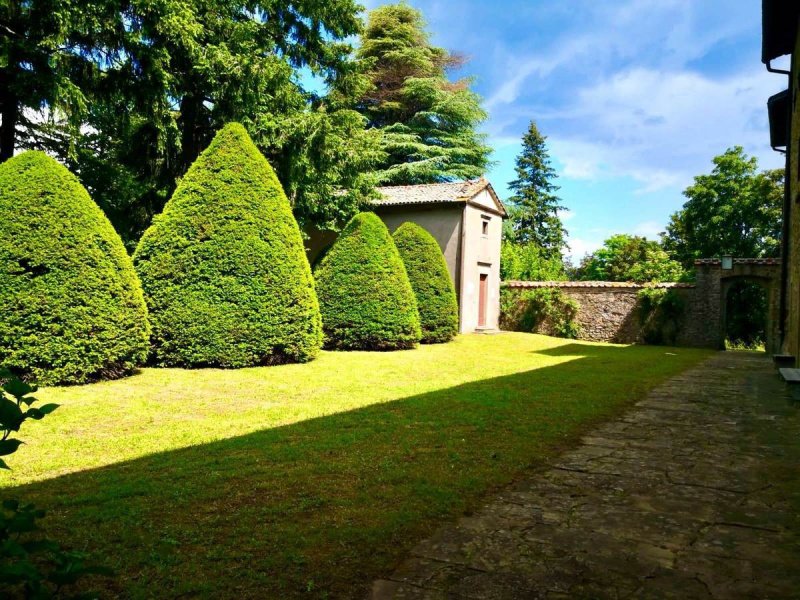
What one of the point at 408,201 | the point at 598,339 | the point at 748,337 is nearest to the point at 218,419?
the point at 408,201

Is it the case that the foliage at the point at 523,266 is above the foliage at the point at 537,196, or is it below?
below

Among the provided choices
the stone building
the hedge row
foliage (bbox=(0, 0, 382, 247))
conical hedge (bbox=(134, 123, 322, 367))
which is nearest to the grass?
the hedge row

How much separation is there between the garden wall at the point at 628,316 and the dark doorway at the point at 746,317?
3.18 metres

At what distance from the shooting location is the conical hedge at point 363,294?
13523 mm

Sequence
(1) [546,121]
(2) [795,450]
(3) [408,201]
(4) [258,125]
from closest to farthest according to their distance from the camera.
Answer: (2) [795,450] < (4) [258,125] < (3) [408,201] < (1) [546,121]

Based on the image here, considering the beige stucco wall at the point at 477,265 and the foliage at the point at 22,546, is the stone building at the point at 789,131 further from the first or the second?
the foliage at the point at 22,546

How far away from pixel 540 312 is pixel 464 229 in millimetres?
5479

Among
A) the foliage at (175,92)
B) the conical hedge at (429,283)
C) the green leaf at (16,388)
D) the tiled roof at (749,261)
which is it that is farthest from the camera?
the tiled roof at (749,261)

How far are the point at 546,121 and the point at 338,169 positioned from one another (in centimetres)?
2990

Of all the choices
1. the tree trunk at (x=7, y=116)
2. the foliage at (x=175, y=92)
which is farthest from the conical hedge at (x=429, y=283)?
the tree trunk at (x=7, y=116)

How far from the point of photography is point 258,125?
45.7 feet

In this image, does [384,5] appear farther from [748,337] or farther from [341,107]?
[748,337]

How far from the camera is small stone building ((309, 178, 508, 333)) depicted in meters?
20.0

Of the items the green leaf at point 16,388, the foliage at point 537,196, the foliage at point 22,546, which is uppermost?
the foliage at point 537,196
